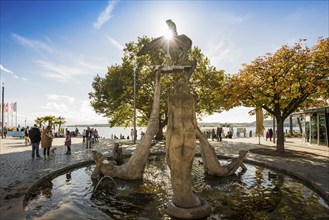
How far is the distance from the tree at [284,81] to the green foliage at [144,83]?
305 inches

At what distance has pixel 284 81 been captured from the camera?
47.9 feet

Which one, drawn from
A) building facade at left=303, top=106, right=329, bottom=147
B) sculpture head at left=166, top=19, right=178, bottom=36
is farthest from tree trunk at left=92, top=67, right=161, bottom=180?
building facade at left=303, top=106, right=329, bottom=147

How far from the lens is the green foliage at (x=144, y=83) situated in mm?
25672

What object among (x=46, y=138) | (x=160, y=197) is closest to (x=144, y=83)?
(x=46, y=138)

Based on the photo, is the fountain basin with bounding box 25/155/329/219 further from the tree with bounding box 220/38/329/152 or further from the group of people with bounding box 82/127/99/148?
the group of people with bounding box 82/127/99/148

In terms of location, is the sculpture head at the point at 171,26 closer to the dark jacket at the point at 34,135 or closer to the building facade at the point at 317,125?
the dark jacket at the point at 34,135

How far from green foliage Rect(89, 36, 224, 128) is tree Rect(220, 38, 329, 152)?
773 cm

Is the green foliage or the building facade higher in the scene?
the green foliage

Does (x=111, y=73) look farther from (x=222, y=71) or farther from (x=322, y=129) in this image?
(x=322, y=129)

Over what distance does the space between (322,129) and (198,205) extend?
2229 cm

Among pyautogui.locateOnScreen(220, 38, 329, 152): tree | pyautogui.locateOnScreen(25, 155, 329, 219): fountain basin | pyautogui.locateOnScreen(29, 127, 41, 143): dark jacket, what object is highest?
pyautogui.locateOnScreen(220, 38, 329, 152): tree

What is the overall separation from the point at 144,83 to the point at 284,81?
1576 cm

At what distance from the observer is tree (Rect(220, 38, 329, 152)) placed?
1431 cm

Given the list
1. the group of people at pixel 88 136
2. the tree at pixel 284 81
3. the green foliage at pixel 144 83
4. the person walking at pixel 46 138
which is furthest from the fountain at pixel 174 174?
the green foliage at pixel 144 83
